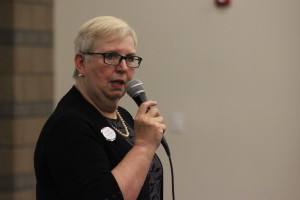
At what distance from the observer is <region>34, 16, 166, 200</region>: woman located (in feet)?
4.43

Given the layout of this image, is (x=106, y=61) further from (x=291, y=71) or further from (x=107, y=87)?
(x=291, y=71)

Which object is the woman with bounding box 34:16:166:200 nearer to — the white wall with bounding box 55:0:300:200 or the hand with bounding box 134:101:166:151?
the hand with bounding box 134:101:166:151

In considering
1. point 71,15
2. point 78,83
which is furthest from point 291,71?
point 78,83

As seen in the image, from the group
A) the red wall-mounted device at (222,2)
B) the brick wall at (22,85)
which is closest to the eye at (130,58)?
the brick wall at (22,85)

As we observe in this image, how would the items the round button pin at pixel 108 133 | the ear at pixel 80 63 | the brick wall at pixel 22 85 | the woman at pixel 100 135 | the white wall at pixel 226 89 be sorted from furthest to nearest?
the white wall at pixel 226 89
the brick wall at pixel 22 85
the ear at pixel 80 63
the round button pin at pixel 108 133
the woman at pixel 100 135

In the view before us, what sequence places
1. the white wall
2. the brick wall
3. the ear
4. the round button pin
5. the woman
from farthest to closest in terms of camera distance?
1. the white wall
2. the brick wall
3. the ear
4. the round button pin
5. the woman

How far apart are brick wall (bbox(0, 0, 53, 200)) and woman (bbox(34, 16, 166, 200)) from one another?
1366mm

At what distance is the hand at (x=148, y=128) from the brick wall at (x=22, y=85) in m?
1.65

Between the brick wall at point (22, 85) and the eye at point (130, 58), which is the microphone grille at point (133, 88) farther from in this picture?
the brick wall at point (22, 85)

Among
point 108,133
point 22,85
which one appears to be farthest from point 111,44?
point 22,85

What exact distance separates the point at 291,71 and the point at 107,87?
228 centimetres

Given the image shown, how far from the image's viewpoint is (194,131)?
3451 mm

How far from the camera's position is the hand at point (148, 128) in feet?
4.69

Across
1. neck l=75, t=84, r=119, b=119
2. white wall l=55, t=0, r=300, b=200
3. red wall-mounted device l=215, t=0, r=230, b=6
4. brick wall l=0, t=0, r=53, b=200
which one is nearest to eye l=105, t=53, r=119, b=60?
neck l=75, t=84, r=119, b=119
